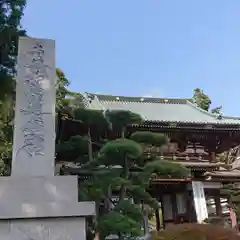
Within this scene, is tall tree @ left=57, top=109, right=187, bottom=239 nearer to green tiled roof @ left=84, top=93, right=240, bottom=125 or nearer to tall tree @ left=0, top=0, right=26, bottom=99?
tall tree @ left=0, top=0, right=26, bottom=99

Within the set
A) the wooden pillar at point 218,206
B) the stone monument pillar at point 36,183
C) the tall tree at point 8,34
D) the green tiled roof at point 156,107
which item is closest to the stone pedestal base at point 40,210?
the stone monument pillar at point 36,183

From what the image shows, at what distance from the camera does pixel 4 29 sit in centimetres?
897

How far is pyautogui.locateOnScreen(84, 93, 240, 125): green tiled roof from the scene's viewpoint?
55.2 ft

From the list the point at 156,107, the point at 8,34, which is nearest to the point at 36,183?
the point at 8,34

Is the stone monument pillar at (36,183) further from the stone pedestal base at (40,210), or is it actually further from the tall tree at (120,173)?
the tall tree at (120,173)

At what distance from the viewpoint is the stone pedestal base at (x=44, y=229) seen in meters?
5.48

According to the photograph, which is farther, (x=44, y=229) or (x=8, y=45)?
(x=8, y=45)

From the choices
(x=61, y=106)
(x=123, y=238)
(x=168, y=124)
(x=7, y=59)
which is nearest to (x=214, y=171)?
(x=168, y=124)

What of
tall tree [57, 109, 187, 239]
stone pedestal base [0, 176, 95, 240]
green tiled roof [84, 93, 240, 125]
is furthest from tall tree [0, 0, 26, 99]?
green tiled roof [84, 93, 240, 125]

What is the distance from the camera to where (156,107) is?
18.5 m

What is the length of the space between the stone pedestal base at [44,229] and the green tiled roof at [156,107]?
36.1 ft

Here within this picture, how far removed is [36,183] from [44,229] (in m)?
0.69

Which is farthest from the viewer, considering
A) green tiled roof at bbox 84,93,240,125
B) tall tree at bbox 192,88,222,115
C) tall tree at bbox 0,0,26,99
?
tall tree at bbox 192,88,222,115

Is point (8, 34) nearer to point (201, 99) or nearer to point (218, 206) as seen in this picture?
point (218, 206)
